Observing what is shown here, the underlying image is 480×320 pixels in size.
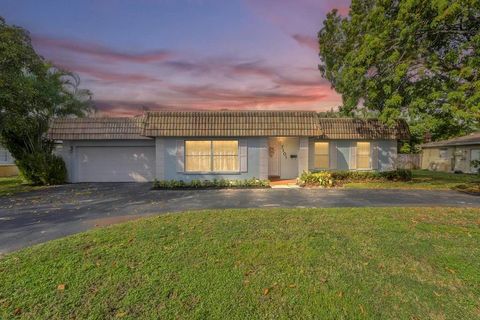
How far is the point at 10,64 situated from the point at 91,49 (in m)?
3.85

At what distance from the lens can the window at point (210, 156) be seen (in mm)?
15719

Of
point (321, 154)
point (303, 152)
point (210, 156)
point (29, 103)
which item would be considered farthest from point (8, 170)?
point (321, 154)

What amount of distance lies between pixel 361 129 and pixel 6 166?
2749 cm

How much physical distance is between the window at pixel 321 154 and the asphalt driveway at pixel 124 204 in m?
5.52

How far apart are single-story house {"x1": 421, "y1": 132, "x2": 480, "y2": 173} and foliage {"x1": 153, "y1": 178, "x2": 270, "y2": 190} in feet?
61.1

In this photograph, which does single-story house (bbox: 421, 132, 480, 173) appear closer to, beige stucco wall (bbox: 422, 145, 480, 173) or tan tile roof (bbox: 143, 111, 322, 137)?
beige stucco wall (bbox: 422, 145, 480, 173)

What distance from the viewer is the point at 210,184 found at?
49.0 ft

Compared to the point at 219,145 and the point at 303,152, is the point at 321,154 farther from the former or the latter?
the point at 219,145

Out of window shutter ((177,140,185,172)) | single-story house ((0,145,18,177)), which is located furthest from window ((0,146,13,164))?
window shutter ((177,140,185,172))

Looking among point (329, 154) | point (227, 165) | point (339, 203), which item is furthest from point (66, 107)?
point (339, 203)

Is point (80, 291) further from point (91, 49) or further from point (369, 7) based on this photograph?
point (369, 7)

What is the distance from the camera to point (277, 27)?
46.2ft

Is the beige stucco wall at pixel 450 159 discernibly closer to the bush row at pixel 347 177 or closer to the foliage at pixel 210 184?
the bush row at pixel 347 177

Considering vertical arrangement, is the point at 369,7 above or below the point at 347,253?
above
